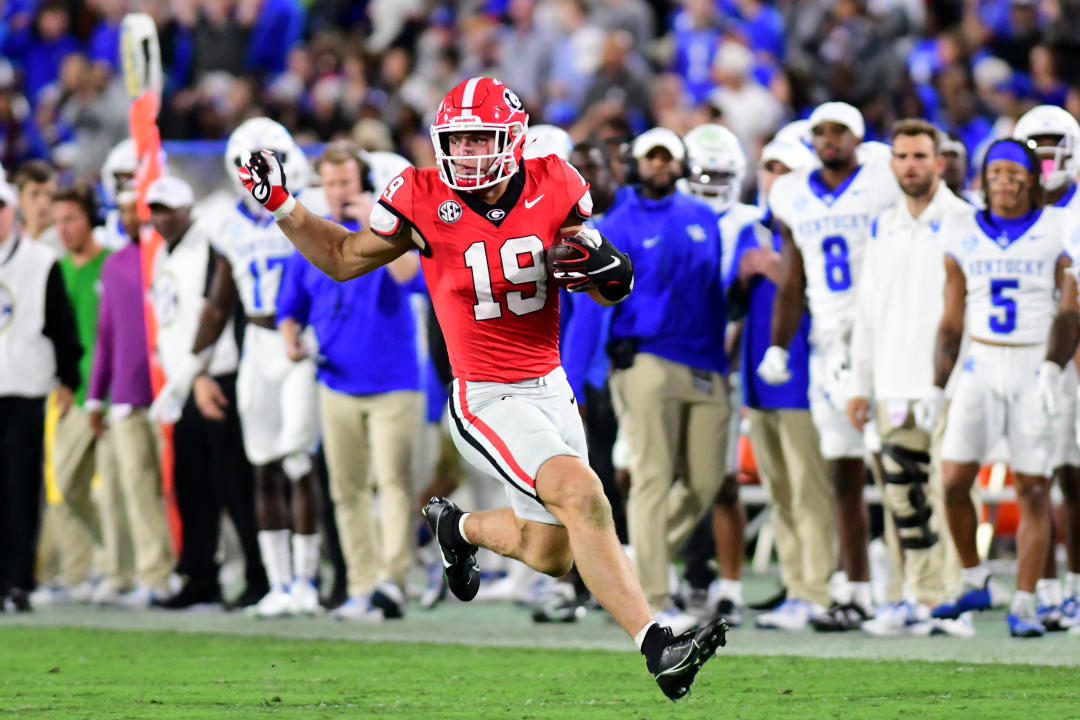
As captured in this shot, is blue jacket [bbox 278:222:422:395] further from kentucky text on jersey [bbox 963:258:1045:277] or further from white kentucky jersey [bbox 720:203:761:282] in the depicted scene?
kentucky text on jersey [bbox 963:258:1045:277]

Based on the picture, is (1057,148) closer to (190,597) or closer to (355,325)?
(355,325)

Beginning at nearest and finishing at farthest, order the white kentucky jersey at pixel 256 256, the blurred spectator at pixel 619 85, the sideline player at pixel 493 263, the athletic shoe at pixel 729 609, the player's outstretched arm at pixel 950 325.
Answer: the sideline player at pixel 493 263, the player's outstretched arm at pixel 950 325, the athletic shoe at pixel 729 609, the white kentucky jersey at pixel 256 256, the blurred spectator at pixel 619 85

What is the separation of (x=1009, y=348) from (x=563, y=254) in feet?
11.0

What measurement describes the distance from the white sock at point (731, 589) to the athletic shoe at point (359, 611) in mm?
1779

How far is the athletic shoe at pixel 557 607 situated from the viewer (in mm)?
10117

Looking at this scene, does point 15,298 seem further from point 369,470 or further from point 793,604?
point 793,604

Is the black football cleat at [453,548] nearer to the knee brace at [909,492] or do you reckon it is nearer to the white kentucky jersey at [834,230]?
the knee brace at [909,492]

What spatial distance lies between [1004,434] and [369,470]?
134 inches

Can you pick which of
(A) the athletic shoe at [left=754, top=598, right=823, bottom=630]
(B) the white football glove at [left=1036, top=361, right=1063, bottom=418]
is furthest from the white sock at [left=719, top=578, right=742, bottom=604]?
(B) the white football glove at [left=1036, top=361, right=1063, bottom=418]

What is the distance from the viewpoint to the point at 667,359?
948 cm

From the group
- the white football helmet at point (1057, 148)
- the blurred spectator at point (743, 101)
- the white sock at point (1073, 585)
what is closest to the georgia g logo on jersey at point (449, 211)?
the white football helmet at point (1057, 148)

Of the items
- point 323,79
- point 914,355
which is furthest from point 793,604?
point 323,79

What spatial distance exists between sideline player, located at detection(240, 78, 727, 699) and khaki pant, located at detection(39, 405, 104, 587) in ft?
17.1

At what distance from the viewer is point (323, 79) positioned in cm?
1780
